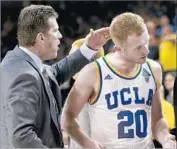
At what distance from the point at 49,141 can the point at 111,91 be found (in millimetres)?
498

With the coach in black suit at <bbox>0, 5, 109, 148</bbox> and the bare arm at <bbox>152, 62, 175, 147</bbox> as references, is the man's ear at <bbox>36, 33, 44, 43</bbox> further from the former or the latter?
the bare arm at <bbox>152, 62, 175, 147</bbox>

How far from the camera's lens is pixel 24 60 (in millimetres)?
2555

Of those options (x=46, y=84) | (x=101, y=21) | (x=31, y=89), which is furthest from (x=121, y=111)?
(x=101, y=21)

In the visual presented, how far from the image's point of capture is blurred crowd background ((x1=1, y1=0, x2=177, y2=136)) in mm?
6797

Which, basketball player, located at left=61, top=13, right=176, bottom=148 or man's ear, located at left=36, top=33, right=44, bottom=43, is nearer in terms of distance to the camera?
man's ear, located at left=36, top=33, right=44, bottom=43

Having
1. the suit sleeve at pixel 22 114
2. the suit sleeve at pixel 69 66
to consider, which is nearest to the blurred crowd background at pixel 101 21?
the suit sleeve at pixel 69 66

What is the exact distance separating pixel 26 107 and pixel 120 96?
683 mm

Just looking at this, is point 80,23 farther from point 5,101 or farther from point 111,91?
point 5,101

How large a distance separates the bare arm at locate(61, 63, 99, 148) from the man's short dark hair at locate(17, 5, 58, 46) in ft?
1.29

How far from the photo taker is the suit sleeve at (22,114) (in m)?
2.37

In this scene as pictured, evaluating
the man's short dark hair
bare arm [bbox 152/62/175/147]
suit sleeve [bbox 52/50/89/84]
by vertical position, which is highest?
the man's short dark hair

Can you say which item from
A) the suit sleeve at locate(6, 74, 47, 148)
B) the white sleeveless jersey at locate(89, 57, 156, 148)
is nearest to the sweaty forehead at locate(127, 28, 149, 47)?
the white sleeveless jersey at locate(89, 57, 156, 148)

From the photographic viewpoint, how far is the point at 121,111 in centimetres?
290

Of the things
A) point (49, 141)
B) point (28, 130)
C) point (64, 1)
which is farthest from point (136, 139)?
point (64, 1)
